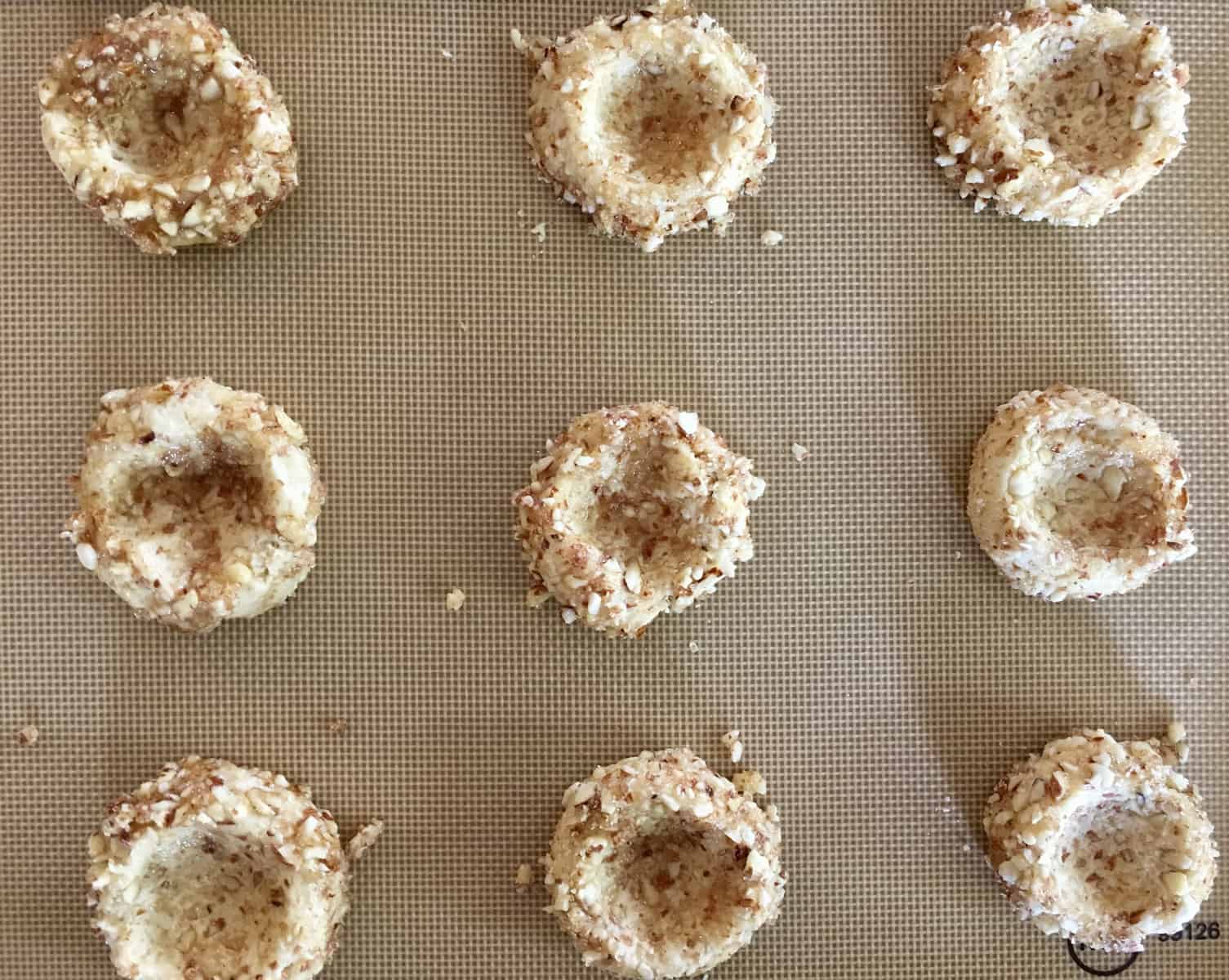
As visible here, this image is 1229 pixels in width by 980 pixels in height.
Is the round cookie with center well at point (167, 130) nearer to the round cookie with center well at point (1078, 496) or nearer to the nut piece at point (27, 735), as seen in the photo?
the nut piece at point (27, 735)

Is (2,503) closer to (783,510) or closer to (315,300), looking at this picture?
(315,300)

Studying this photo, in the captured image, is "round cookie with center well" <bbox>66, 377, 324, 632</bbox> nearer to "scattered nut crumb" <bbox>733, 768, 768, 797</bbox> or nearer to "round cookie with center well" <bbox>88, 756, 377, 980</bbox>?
"round cookie with center well" <bbox>88, 756, 377, 980</bbox>

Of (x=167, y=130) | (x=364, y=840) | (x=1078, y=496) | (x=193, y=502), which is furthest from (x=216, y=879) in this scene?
(x=1078, y=496)

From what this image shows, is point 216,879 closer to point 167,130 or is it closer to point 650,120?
point 167,130

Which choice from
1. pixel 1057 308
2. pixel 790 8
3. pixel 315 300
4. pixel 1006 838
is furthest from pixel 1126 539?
pixel 315 300

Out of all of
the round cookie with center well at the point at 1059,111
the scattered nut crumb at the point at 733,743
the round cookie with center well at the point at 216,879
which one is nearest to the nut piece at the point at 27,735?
the round cookie with center well at the point at 216,879

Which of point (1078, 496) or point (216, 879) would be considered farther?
point (1078, 496)
